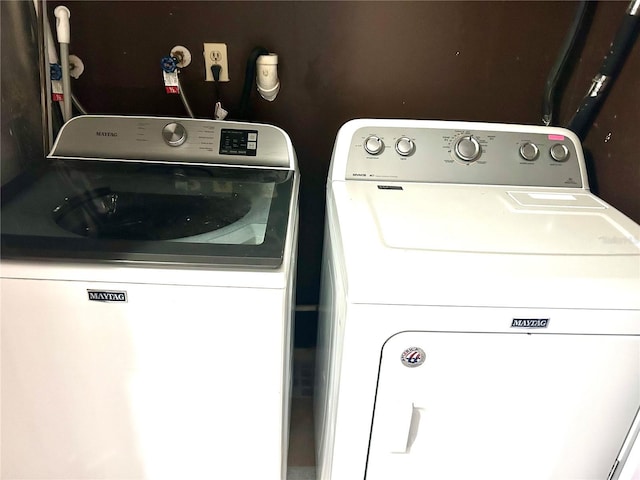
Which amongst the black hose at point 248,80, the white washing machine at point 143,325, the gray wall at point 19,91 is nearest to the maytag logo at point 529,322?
the white washing machine at point 143,325

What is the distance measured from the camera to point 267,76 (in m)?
1.54

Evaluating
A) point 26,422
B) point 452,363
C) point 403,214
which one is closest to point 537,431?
point 452,363

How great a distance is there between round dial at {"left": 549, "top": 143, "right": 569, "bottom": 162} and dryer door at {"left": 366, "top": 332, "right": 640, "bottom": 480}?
1.99 ft

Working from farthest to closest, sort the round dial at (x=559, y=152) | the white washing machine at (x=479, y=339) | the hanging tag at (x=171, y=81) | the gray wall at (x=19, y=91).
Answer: the hanging tag at (x=171, y=81), the round dial at (x=559, y=152), the gray wall at (x=19, y=91), the white washing machine at (x=479, y=339)

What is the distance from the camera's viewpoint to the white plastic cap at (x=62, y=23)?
138cm

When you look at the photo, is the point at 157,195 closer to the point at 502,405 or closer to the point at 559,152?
the point at 502,405

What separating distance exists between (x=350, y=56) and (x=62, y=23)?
0.82 metres

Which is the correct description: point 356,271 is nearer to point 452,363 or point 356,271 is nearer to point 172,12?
point 452,363

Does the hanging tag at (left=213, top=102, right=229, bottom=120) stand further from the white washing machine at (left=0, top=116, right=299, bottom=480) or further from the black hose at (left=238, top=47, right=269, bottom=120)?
the white washing machine at (left=0, top=116, right=299, bottom=480)

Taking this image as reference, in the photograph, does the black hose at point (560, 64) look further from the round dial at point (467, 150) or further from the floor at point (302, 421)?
the floor at point (302, 421)

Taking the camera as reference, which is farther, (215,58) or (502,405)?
(215,58)

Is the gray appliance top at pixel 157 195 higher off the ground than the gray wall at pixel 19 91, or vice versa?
the gray wall at pixel 19 91

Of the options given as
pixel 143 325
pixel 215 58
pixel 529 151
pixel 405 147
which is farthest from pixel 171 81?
pixel 529 151

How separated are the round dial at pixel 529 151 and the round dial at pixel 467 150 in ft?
0.38
